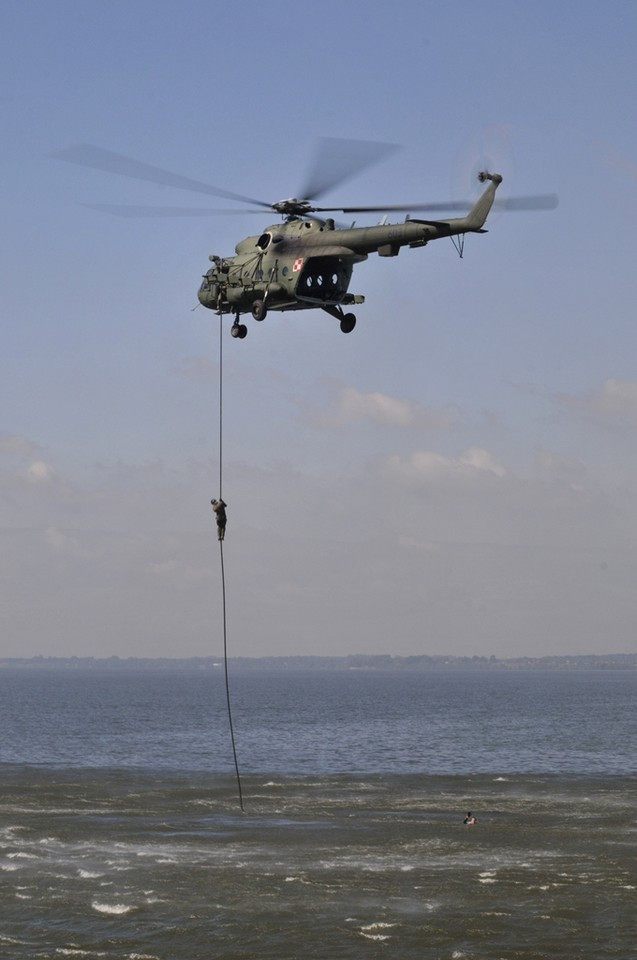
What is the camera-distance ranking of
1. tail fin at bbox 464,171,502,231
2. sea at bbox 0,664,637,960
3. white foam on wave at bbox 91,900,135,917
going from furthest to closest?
white foam on wave at bbox 91,900,135,917 < sea at bbox 0,664,637,960 < tail fin at bbox 464,171,502,231

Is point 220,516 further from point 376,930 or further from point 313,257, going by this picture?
point 376,930

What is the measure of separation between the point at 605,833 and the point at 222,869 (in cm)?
2293

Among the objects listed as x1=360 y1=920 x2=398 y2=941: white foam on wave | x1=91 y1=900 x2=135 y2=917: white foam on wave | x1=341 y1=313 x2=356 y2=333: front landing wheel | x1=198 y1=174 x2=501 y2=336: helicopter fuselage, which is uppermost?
x1=198 y1=174 x2=501 y2=336: helicopter fuselage

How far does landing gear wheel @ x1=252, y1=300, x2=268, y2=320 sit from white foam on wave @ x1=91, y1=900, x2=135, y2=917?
26224 mm

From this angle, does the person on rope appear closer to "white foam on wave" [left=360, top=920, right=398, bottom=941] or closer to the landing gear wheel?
the landing gear wheel

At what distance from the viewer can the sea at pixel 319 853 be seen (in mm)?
45344

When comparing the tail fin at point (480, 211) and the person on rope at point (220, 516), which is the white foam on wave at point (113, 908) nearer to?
the person on rope at point (220, 516)

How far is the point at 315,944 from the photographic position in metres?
44.6

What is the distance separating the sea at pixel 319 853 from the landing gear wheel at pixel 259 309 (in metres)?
23.7

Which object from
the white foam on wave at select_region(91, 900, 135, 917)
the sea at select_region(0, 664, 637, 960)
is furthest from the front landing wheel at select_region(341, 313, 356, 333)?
the white foam on wave at select_region(91, 900, 135, 917)

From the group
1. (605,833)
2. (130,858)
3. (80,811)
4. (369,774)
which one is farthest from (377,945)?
(369,774)

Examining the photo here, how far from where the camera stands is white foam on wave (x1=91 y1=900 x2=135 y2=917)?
4841 cm

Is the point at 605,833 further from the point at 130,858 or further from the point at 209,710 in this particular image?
the point at 209,710

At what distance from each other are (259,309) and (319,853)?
1322 inches
